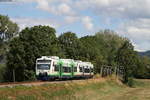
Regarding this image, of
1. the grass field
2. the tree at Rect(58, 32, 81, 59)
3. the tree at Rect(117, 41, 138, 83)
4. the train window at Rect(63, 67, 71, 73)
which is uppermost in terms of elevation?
the tree at Rect(58, 32, 81, 59)

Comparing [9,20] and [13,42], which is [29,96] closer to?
[13,42]

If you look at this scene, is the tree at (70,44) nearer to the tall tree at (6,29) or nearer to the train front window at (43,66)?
the tall tree at (6,29)

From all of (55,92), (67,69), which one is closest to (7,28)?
(67,69)

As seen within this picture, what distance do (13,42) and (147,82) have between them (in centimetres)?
5208

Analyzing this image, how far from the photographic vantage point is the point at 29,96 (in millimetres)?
34406

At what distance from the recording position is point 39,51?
302 ft

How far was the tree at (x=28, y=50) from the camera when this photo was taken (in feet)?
297

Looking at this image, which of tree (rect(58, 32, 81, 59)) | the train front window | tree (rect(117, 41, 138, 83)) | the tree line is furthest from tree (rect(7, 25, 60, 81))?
the train front window

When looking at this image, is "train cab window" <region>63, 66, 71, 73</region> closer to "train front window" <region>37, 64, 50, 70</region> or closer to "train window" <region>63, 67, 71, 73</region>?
"train window" <region>63, 67, 71, 73</region>

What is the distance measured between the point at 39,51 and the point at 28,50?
2.51 meters

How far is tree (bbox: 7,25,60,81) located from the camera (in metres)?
90.5

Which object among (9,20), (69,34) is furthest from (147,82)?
(9,20)

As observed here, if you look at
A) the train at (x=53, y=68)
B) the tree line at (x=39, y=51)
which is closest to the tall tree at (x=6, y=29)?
the tree line at (x=39, y=51)

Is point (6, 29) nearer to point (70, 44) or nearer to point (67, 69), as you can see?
point (70, 44)
